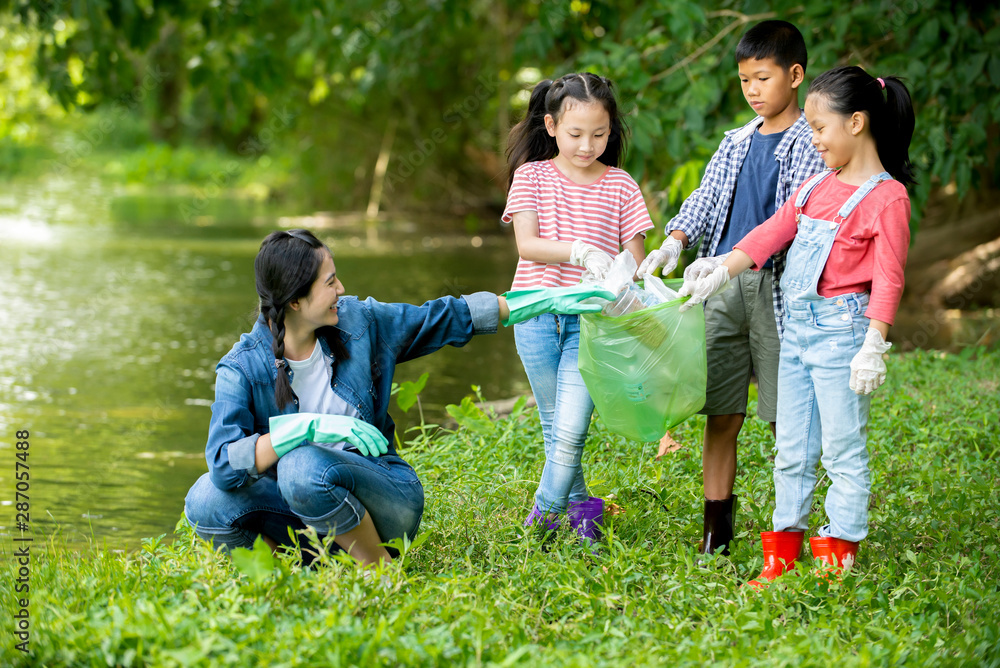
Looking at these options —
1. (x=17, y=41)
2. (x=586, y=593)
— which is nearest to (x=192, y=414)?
(x=586, y=593)

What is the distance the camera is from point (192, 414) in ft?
17.1

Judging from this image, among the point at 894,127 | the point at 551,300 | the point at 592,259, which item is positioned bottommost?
the point at 551,300

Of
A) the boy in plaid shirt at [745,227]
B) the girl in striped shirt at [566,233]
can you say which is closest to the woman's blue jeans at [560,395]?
the girl in striped shirt at [566,233]

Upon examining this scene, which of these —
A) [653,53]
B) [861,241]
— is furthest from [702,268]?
[653,53]

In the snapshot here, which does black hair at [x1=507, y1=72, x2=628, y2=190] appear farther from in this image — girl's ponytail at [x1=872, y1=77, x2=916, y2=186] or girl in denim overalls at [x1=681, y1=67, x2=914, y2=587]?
girl's ponytail at [x1=872, y1=77, x2=916, y2=186]

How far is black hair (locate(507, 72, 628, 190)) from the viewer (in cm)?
298

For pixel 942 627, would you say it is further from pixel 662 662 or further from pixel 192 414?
pixel 192 414

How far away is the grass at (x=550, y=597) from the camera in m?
2.20

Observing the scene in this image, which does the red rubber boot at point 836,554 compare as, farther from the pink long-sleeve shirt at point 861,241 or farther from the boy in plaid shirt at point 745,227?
the pink long-sleeve shirt at point 861,241

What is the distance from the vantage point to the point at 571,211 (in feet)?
9.96

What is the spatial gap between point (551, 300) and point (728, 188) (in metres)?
0.70

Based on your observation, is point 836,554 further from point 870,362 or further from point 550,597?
point 550,597

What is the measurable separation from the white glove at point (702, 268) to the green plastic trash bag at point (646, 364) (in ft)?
0.26

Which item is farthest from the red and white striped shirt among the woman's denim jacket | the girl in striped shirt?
the woman's denim jacket
